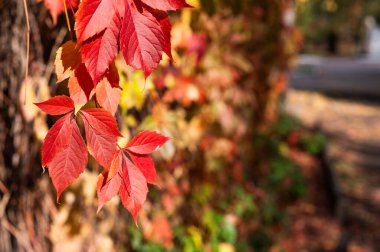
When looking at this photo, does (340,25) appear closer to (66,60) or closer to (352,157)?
(352,157)

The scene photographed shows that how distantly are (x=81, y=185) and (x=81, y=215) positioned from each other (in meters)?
0.16

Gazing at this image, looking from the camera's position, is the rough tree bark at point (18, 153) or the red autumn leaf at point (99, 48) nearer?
the red autumn leaf at point (99, 48)

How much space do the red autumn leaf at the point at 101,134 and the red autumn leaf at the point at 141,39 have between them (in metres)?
0.11

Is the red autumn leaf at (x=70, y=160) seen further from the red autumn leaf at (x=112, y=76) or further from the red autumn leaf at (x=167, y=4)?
the red autumn leaf at (x=167, y=4)

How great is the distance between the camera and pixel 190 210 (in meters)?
2.87

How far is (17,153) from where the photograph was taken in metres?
1.58

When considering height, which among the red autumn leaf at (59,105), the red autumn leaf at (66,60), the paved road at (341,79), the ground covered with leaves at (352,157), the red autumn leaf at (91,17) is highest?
the red autumn leaf at (91,17)

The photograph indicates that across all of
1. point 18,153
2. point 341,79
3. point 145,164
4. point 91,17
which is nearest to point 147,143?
point 145,164

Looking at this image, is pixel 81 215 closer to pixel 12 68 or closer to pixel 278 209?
pixel 12 68

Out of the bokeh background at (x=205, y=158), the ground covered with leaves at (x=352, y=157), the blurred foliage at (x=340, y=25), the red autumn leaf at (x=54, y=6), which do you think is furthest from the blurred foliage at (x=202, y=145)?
the blurred foliage at (x=340, y=25)

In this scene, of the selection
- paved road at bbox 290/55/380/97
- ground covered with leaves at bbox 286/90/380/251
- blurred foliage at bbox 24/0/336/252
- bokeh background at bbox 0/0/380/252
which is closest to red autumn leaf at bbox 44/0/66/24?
bokeh background at bbox 0/0/380/252

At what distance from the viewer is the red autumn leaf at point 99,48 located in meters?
0.83

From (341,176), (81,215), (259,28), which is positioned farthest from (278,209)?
(81,215)

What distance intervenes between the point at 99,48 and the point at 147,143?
→ 0.70ft
